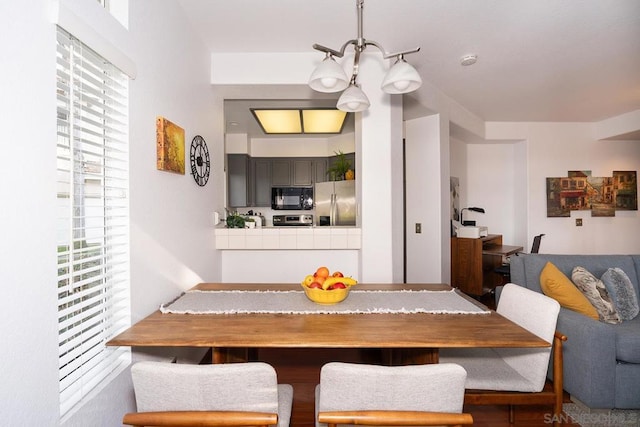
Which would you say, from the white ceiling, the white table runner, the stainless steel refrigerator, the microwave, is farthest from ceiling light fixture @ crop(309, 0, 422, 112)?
the microwave

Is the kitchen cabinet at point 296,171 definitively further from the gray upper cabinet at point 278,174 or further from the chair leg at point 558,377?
the chair leg at point 558,377

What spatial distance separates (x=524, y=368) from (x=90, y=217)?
1968 millimetres

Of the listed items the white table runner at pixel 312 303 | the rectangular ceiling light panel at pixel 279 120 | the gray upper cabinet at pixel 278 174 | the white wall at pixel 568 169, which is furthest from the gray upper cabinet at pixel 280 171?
the white table runner at pixel 312 303

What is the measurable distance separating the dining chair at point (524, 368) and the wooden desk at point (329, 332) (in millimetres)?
163

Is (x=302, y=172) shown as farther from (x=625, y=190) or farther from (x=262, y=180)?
(x=625, y=190)

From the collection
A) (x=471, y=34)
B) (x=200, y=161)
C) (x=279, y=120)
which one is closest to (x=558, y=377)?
(x=471, y=34)

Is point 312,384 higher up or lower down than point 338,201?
lower down

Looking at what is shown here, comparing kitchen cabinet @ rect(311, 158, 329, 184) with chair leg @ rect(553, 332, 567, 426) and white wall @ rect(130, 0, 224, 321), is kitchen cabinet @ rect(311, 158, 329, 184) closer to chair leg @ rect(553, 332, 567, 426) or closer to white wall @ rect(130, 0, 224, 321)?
white wall @ rect(130, 0, 224, 321)

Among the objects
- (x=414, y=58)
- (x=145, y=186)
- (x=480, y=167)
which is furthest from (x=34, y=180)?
(x=480, y=167)

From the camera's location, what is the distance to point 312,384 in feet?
7.16

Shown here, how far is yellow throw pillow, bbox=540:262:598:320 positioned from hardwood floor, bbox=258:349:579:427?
66 cm

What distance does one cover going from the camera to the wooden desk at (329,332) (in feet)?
3.97

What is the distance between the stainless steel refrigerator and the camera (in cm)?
401

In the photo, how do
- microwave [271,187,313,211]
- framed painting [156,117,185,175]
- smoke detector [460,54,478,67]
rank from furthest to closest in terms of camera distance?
microwave [271,187,313,211]
smoke detector [460,54,478,67]
framed painting [156,117,185,175]
